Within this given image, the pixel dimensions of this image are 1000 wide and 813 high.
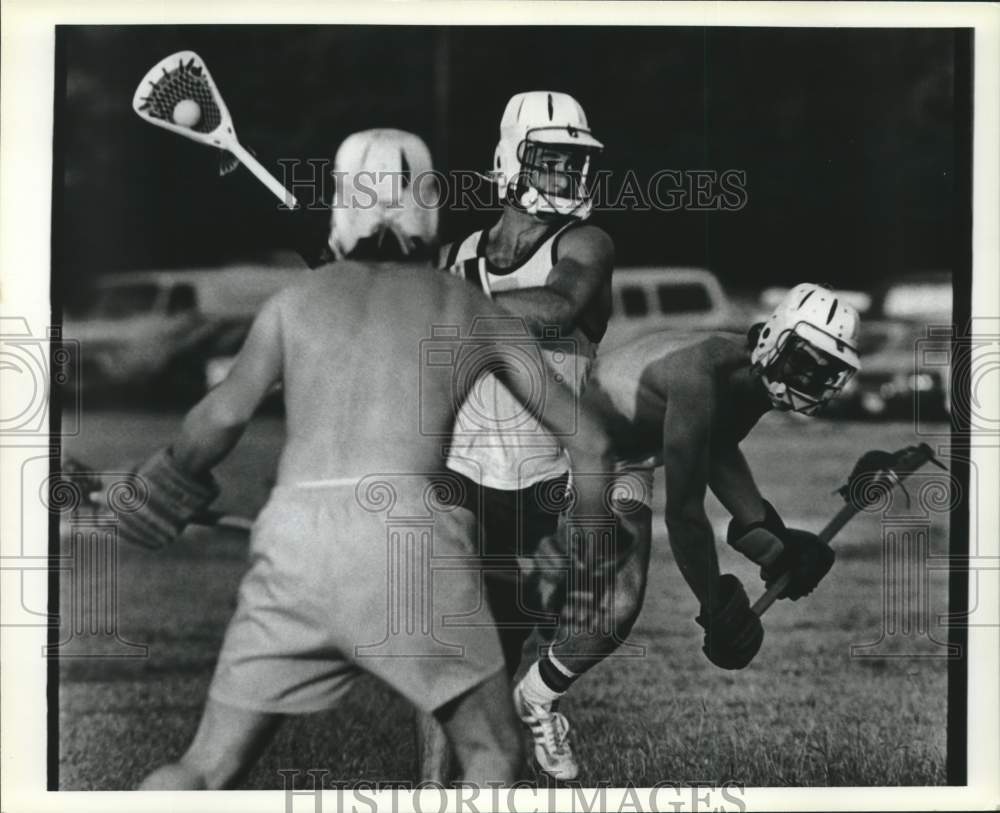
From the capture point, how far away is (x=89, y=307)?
232 inches

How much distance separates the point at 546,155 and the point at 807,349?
44.2 inches

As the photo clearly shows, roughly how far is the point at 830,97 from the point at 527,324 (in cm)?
133

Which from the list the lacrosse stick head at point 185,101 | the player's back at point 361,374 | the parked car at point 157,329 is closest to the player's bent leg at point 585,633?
the player's back at point 361,374

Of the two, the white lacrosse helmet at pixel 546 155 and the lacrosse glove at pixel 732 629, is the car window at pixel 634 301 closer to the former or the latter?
the white lacrosse helmet at pixel 546 155

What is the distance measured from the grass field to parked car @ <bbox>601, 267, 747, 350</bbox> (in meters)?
0.44

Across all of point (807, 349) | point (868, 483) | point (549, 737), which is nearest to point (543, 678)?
point (549, 737)

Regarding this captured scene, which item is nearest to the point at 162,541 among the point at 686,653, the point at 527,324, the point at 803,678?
the point at 527,324

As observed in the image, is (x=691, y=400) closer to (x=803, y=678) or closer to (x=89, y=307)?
(x=803, y=678)

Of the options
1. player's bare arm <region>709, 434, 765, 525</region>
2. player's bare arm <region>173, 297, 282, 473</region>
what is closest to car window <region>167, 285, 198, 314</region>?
player's bare arm <region>173, 297, 282, 473</region>

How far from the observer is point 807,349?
5.99 metres

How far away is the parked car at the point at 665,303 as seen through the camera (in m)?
5.91

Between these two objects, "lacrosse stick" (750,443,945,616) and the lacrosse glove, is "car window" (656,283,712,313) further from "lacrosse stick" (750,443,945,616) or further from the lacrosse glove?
the lacrosse glove

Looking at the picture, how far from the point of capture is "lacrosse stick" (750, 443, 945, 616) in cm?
606

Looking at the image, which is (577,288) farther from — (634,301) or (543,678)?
(543,678)
